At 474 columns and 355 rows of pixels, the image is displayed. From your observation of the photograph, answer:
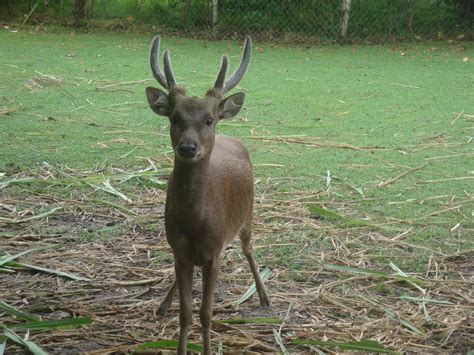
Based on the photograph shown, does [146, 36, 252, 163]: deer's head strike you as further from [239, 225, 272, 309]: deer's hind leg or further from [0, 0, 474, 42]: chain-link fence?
[0, 0, 474, 42]: chain-link fence

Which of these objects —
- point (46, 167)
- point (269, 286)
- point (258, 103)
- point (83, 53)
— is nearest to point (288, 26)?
point (83, 53)

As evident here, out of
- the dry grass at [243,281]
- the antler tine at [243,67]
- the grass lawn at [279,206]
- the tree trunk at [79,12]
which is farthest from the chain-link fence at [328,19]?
the antler tine at [243,67]

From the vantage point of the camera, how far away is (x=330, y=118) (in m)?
9.09

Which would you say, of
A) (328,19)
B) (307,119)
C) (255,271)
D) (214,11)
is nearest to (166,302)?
(255,271)

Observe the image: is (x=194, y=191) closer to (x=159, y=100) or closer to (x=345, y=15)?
(x=159, y=100)

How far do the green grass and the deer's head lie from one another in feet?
6.52

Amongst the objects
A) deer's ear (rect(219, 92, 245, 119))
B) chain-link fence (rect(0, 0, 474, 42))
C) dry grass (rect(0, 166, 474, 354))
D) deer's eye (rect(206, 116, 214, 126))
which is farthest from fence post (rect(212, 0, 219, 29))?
deer's eye (rect(206, 116, 214, 126))

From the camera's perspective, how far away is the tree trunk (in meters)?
15.9

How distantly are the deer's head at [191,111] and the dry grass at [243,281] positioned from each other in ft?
3.51

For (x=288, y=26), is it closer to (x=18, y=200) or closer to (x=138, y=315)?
(x=18, y=200)

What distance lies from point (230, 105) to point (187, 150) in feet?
1.74

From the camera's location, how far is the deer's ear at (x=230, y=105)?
3845mm

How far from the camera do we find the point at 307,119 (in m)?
9.02

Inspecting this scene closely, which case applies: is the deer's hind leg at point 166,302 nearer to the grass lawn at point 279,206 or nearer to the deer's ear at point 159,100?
the grass lawn at point 279,206
